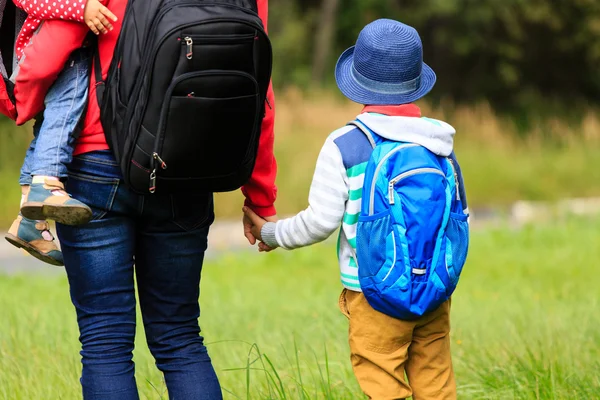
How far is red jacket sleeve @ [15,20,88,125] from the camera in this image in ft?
9.29

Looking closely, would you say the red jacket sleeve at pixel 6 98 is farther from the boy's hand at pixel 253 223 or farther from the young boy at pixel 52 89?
the boy's hand at pixel 253 223

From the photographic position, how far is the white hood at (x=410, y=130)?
300 centimetres

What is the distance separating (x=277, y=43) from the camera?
25.9 metres

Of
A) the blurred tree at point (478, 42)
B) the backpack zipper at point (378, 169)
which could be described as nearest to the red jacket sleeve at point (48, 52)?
the backpack zipper at point (378, 169)

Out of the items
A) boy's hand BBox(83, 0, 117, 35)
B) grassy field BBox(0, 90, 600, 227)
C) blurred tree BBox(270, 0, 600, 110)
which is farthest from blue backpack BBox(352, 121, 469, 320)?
blurred tree BBox(270, 0, 600, 110)

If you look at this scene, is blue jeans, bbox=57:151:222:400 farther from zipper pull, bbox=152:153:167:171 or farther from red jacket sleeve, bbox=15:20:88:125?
red jacket sleeve, bbox=15:20:88:125

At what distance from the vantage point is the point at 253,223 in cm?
342

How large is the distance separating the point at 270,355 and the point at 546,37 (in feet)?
85.0

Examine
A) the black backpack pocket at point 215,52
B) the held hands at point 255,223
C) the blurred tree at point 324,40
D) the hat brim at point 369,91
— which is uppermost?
the black backpack pocket at point 215,52

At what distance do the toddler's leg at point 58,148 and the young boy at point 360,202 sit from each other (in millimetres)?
694

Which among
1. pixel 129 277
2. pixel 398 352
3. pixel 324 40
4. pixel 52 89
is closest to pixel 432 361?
pixel 398 352

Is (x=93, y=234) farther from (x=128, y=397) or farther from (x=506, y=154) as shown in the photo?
(x=506, y=154)

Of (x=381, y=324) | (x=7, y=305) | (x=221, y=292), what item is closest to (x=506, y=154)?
(x=221, y=292)

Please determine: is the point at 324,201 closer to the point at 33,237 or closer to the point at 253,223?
the point at 253,223
